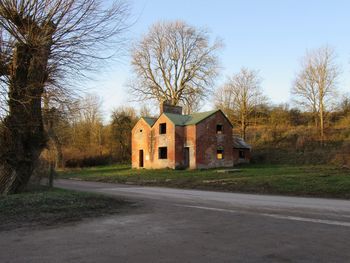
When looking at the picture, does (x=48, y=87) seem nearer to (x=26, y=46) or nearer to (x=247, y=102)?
(x=26, y=46)

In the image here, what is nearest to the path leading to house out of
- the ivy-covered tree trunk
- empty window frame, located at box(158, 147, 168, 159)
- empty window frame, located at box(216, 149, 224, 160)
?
the ivy-covered tree trunk

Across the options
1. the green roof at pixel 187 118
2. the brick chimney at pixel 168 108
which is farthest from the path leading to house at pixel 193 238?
the brick chimney at pixel 168 108

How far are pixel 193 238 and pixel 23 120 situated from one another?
8.68 meters

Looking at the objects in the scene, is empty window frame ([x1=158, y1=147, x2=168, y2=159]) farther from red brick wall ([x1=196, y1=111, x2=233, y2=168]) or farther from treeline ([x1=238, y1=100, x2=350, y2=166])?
treeline ([x1=238, y1=100, x2=350, y2=166])

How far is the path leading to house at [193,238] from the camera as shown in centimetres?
600

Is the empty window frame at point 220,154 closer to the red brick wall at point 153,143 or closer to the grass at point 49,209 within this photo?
the red brick wall at point 153,143

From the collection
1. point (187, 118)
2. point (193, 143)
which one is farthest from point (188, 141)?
point (187, 118)

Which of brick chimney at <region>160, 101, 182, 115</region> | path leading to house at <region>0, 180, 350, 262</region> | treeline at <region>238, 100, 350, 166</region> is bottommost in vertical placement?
path leading to house at <region>0, 180, 350, 262</region>

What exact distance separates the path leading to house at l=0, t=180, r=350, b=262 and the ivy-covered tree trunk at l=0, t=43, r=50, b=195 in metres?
5.30

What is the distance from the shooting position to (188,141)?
1531 inches

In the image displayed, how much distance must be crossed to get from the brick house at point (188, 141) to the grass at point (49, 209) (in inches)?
1013

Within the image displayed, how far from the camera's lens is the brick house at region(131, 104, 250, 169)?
38.4 metres

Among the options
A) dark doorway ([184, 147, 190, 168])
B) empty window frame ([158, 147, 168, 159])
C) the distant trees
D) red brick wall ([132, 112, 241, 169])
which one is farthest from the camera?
the distant trees

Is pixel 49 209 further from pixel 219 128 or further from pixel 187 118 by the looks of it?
pixel 187 118
